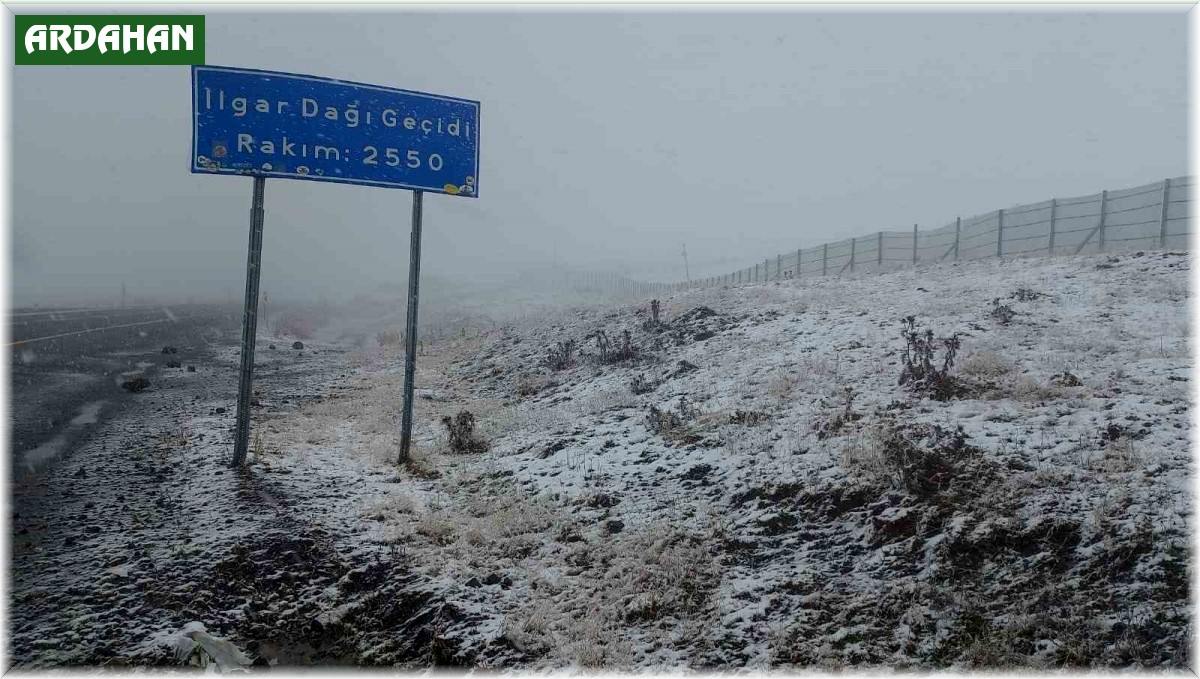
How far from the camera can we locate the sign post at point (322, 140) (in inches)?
305

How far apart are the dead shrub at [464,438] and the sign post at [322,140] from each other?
887 millimetres

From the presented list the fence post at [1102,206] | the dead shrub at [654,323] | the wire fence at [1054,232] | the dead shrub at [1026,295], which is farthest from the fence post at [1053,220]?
the dead shrub at [654,323]

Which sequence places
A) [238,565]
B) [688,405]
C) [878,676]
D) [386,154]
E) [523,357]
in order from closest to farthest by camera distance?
[878,676] < [238,565] < [386,154] < [688,405] < [523,357]

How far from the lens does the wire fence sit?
20375mm

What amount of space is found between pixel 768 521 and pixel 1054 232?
24.7 m

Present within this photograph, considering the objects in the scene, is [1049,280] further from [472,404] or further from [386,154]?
[386,154]

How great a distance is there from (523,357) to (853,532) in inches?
507

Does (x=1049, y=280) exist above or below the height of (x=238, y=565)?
above

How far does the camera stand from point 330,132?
26.9 ft

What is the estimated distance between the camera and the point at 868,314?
13867 mm

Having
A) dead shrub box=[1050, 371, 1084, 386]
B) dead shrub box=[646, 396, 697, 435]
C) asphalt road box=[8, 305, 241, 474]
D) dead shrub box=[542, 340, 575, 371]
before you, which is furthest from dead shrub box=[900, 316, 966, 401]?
asphalt road box=[8, 305, 241, 474]

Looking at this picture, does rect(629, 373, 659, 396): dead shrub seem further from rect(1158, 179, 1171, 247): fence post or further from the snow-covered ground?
rect(1158, 179, 1171, 247): fence post

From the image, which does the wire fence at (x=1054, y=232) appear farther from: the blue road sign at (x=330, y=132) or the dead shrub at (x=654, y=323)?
the blue road sign at (x=330, y=132)

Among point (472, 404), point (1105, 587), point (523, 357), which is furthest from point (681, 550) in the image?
point (523, 357)
